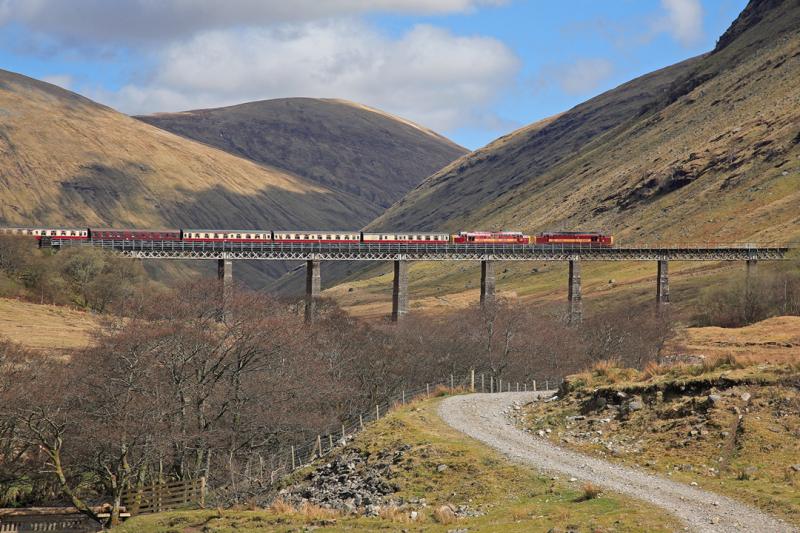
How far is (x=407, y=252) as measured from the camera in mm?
150875

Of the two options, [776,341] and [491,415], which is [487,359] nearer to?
[776,341]

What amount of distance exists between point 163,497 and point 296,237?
10686 centimetres

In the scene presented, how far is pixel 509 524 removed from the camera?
2700 centimetres

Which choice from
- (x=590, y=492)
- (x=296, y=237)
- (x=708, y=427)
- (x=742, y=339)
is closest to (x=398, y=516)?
(x=590, y=492)

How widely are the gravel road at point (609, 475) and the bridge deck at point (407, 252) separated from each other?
99.7 m

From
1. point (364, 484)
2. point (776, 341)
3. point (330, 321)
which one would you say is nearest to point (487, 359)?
point (330, 321)

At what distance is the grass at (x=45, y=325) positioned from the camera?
9869 centimetres

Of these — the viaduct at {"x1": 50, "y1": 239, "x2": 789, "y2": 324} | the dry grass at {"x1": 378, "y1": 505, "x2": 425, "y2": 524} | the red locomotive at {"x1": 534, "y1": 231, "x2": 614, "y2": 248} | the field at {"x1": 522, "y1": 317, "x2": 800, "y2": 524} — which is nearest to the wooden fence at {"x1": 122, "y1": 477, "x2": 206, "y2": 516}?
the dry grass at {"x1": 378, "y1": 505, "x2": 425, "y2": 524}

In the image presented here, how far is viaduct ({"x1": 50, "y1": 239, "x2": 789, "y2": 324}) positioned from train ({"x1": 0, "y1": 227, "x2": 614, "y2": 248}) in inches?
41.7

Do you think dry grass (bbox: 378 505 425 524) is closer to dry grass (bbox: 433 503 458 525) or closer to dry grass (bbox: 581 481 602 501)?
dry grass (bbox: 433 503 458 525)

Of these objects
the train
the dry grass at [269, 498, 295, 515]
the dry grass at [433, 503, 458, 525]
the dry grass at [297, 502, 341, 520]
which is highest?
the train

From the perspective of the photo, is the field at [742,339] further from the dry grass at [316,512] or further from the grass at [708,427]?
the dry grass at [316,512]

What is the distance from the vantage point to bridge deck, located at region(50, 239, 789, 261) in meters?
145

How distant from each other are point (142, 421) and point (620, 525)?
97.3 ft
